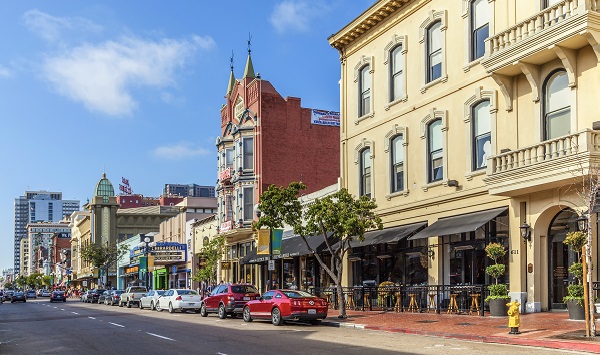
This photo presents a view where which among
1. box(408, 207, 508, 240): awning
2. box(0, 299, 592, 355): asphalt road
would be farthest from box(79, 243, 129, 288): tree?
box(408, 207, 508, 240): awning

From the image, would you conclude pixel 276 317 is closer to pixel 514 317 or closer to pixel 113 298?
pixel 514 317

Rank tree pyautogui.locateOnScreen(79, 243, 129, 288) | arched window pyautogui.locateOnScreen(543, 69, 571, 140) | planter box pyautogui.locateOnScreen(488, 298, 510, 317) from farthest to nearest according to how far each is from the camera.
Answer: tree pyautogui.locateOnScreen(79, 243, 129, 288) → planter box pyautogui.locateOnScreen(488, 298, 510, 317) → arched window pyautogui.locateOnScreen(543, 69, 571, 140)

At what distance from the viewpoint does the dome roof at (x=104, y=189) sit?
11639cm

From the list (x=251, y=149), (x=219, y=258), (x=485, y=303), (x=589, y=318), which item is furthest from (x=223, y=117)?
(x=589, y=318)

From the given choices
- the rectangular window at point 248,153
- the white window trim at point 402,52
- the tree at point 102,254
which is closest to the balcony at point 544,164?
the white window trim at point 402,52

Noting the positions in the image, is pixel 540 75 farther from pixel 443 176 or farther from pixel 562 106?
pixel 443 176

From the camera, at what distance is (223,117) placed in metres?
56.2

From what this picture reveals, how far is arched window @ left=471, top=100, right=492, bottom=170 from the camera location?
26.2 m

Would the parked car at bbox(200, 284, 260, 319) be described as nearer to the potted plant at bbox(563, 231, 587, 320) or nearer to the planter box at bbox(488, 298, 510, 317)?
the planter box at bbox(488, 298, 510, 317)

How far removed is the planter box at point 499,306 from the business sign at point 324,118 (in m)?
31.6

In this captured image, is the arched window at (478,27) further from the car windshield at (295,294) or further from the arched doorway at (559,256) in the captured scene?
the car windshield at (295,294)

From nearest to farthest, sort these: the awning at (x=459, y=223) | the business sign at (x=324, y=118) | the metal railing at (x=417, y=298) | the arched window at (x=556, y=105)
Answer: the arched window at (x=556, y=105) < the awning at (x=459, y=223) < the metal railing at (x=417, y=298) < the business sign at (x=324, y=118)

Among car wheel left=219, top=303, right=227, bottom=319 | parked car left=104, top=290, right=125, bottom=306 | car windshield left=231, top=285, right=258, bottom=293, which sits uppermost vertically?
car windshield left=231, top=285, right=258, bottom=293

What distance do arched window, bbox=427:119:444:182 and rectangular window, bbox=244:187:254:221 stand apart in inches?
872
